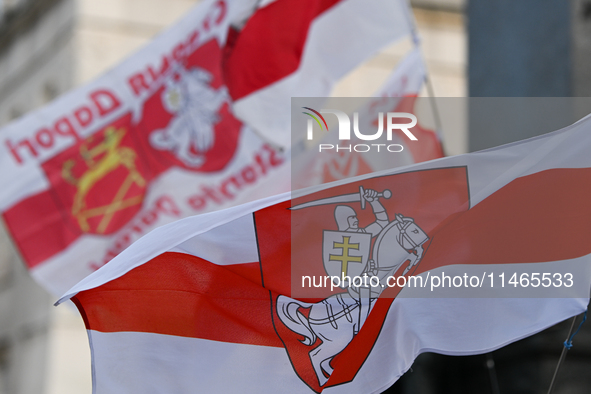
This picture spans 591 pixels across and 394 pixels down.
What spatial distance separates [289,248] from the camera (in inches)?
163

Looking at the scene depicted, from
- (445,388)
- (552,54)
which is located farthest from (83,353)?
(552,54)

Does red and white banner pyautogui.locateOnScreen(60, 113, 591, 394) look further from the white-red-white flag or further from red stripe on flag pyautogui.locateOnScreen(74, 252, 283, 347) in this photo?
the white-red-white flag

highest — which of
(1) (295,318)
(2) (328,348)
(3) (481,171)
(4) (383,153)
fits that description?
(4) (383,153)

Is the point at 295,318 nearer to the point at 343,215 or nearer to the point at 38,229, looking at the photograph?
the point at 343,215

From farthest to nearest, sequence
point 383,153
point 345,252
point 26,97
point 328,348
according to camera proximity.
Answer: point 26,97, point 383,153, point 345,252, point 328,348

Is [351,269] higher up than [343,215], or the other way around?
[343,215]

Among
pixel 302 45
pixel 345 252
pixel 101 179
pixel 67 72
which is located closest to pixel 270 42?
pixel 302 45

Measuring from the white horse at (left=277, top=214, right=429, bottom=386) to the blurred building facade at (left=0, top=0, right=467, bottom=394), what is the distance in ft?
25.7

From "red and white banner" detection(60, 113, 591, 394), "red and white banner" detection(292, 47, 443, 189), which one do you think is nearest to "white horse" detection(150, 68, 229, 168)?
"red and white banner" detection(292, 47, 443, 189)

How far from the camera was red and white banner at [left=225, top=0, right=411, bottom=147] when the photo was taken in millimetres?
6605

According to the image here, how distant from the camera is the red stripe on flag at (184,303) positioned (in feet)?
12.9

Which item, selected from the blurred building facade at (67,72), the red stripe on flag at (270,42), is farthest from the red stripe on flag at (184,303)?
the blurred building facade at (67,72)

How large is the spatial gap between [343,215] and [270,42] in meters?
2.99

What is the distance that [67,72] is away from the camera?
43.0 ft
